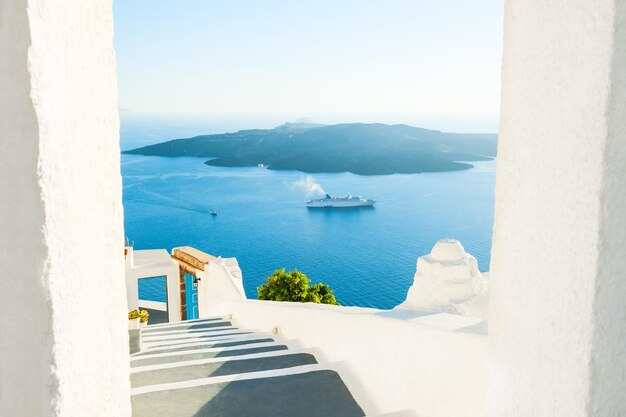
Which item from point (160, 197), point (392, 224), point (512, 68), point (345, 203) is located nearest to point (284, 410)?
point (512, 68)

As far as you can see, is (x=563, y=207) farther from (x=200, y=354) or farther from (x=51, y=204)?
(x=200, y=354)

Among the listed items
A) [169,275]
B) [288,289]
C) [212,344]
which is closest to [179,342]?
[212,344]

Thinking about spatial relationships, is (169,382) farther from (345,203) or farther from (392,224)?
(345,203)

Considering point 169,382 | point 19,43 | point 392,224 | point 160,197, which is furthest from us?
point 160,197

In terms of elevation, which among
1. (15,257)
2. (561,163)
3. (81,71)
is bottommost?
(15,257)

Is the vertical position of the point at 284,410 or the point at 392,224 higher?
the point at 284,410

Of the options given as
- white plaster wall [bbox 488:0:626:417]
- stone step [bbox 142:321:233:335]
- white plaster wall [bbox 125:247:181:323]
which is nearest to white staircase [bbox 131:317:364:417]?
white plaster wall [bbox 488:0:626:417]
